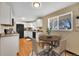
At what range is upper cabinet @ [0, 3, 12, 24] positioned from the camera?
1.07m

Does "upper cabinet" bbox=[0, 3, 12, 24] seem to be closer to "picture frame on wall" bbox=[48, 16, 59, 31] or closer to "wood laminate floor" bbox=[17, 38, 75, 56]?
"wood laminate floor" bbox=[17, 38, 75, 56]

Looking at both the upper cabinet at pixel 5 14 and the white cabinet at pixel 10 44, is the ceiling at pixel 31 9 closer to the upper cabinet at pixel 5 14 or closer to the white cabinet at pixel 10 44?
the upper cabinet at pixel 5 14

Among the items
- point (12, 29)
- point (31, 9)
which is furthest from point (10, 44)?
point (31, 9)

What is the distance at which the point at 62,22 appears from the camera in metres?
1.14

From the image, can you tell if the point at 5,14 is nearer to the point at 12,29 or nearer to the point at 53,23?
the point at 12,29

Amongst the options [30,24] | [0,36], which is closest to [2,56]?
[0,36]

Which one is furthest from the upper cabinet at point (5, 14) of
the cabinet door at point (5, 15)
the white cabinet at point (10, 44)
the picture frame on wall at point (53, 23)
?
the picture frame on wall at point (53, 23)

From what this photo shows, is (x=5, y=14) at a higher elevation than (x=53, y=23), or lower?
higher

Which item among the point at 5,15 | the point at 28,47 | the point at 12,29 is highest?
the point at 5,15

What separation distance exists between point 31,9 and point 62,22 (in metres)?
0.38

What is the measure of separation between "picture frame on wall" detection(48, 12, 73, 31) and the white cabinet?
42cm

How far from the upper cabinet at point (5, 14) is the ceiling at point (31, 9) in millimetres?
A: 64

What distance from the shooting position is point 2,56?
0.98 meters

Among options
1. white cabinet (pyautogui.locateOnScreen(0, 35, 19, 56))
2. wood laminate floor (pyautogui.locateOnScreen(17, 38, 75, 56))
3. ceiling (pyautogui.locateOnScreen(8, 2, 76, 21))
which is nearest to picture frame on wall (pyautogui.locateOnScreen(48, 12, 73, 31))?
ceiling (pyautogui.locateOnScreen(8, 2, 76, 21))
